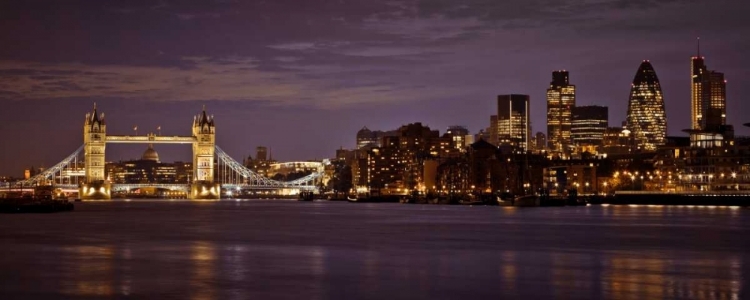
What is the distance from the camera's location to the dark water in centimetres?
3241

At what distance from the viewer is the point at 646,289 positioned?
32.7 m

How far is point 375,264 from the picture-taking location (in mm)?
41094

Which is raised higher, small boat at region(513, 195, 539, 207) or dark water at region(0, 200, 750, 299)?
small boat at region(513, 195, 539, 207)

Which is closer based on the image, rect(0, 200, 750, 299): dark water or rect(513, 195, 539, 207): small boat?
rect(0, 200, 750, 299): dark water

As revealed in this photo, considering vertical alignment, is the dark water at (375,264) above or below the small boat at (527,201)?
below

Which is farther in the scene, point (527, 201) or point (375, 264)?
point (527, 201)

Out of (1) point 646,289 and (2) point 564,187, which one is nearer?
(1) point 646,289

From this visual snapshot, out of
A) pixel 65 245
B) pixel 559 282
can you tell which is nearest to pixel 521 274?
pixel 559 282

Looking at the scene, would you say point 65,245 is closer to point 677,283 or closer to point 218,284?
point 218,284

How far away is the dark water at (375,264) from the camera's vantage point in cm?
3241

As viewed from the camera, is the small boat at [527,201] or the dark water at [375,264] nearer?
the dark water at [375,264]

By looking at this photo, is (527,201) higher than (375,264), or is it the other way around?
(527,201)

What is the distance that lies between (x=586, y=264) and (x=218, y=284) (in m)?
14.5

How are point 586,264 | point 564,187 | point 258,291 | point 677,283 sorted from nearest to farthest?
point 258,291 < point 677,283 < point 586,264 < point 564,187
